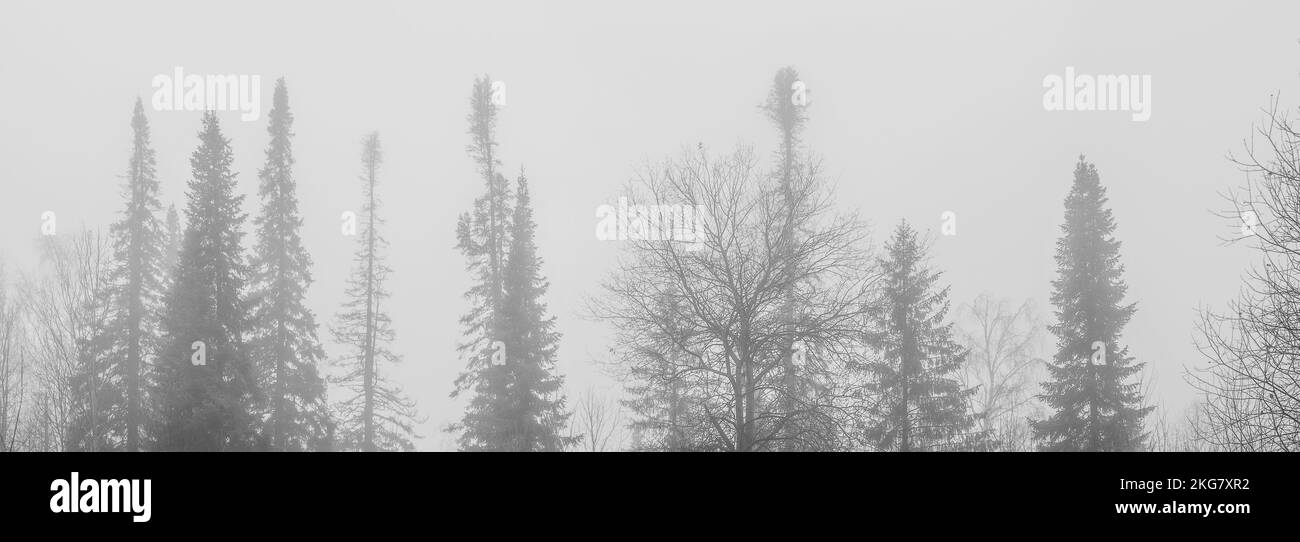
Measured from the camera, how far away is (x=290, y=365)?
25.4m

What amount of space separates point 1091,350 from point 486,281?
20646 millimetres

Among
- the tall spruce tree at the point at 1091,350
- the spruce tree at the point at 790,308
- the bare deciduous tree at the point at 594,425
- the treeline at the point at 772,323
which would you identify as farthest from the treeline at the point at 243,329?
the tall spruce tree at the point at 1091,350

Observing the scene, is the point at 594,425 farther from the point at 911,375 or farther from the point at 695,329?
the point at 695,329

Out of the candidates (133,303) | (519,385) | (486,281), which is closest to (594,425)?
(519,385)

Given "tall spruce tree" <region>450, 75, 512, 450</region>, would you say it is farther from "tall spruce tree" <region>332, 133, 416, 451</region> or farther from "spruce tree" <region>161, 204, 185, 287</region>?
"spruce tree" <region>161, 204, 185, 287</region>

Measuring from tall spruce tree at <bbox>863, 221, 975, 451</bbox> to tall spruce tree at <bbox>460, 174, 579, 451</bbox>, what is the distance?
989 centimetres

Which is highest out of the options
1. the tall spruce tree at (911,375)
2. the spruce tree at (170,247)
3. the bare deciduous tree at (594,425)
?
the spruce tree at (170,247)

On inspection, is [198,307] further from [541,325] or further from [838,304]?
[838,304]

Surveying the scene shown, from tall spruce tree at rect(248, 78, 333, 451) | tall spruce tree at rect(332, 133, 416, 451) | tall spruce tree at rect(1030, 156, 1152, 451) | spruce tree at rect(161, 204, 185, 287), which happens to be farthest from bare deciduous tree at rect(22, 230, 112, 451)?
tall spruce tree at rect(1030, 156, 1152, 451)

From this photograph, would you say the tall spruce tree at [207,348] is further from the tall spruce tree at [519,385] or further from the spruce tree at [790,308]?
the spruce tree at [790,308]

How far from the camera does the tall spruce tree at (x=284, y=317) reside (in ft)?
77.3

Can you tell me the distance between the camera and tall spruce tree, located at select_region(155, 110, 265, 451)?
17703mm

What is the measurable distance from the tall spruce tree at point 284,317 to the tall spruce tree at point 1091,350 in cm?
2321

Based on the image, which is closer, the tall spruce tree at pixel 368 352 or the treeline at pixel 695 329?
the treeline at pixel 695 329
